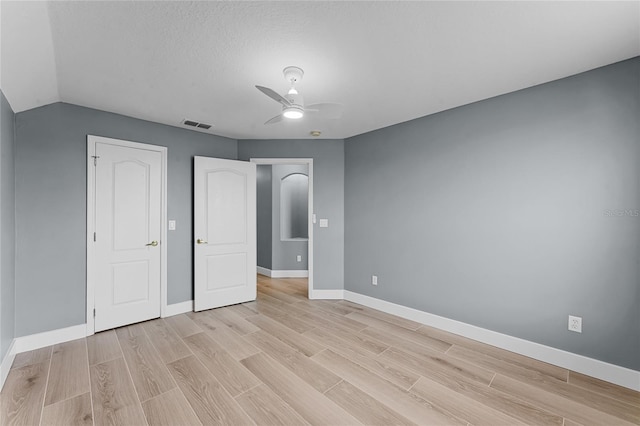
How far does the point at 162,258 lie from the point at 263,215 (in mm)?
2800

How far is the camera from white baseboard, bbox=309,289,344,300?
4395mm

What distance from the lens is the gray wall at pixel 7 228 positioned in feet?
7.36

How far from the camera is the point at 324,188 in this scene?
443 centimetres


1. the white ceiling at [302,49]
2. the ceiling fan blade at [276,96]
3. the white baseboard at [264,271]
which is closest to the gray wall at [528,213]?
the white ceiling at [302,49]

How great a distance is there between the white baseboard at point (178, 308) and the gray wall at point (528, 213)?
2.66 metres

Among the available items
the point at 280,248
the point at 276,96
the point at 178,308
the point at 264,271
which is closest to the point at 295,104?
the point at 276,96

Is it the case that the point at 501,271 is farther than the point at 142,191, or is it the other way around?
the point at 142,191

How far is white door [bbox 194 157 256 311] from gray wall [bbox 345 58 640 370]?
2003 millimetres

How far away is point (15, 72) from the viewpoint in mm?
2070

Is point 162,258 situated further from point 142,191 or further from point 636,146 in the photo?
point 636,146

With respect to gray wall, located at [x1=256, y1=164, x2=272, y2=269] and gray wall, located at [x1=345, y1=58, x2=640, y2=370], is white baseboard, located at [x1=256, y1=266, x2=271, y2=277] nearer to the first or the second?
gray wall, located at [x1=256, y1=164, x2=272, y2=269]

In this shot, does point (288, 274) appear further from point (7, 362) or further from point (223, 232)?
point (7, 362)

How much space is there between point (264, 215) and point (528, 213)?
480 cm

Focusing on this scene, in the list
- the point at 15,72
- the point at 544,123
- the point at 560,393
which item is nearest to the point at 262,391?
the point at 560,393
